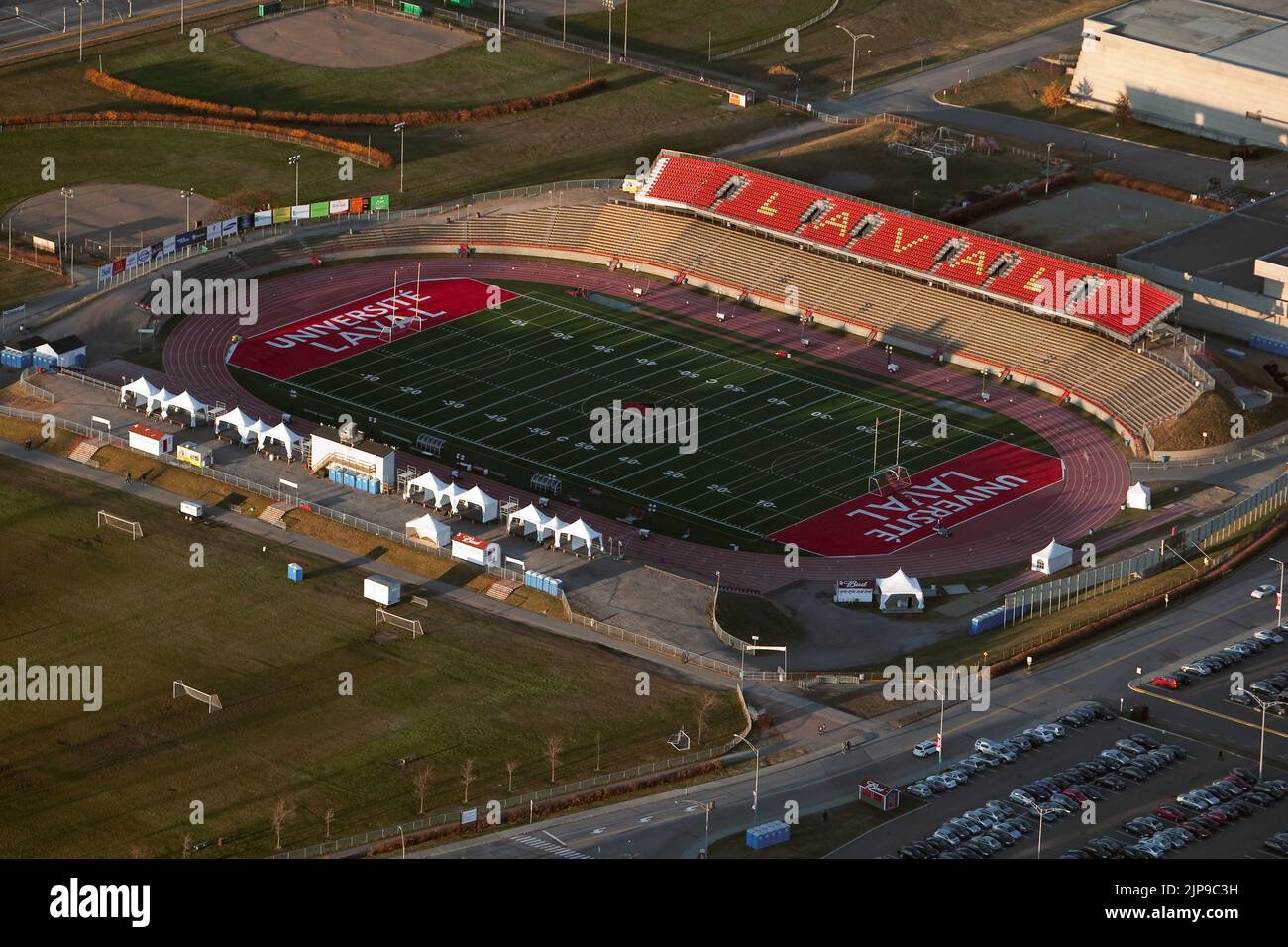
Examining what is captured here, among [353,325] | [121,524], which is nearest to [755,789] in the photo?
[121,524]

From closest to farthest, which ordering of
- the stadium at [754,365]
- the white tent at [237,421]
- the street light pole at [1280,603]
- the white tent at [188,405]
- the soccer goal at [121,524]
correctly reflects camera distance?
the street light pole at [1280,603] → the soccer goal at [121,524] → the stadium at [754,365] → the white tent at [237,421] → the white tent at [188,405]

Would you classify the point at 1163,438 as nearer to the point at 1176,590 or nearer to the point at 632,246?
the point at 1176,590

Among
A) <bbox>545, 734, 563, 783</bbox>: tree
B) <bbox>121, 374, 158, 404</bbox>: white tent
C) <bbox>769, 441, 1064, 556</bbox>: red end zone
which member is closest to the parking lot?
<bbox>545, 734, 563, 783</bbox>: tree

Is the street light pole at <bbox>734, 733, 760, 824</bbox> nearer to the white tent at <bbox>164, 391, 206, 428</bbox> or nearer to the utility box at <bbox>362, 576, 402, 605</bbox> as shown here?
the utility box at <bbox>362, 576, 402, 605</bbox>

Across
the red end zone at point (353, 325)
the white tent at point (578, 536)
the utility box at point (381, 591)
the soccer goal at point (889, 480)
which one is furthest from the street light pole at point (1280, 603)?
the red end zone at point (353, 325)

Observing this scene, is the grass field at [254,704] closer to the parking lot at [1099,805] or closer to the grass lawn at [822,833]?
the grass lawn at [822,833]

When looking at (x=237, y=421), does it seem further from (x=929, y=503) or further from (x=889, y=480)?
(x=929, y=503)

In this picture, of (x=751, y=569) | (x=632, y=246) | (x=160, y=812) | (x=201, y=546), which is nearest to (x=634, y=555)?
(x=751, y=569)

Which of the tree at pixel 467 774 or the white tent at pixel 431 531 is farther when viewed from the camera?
the white tent at pixel 431 531
